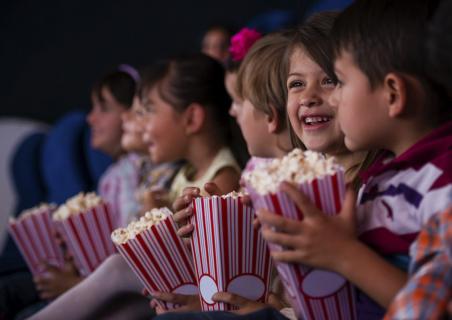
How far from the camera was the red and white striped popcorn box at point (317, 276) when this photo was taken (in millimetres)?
1131

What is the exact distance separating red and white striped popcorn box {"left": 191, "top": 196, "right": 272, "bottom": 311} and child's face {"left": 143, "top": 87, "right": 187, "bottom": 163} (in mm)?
1089

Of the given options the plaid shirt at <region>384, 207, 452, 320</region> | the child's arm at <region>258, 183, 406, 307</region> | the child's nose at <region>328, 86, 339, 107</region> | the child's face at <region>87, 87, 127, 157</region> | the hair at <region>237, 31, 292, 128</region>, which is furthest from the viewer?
the child's face at <region>87, 87, 127, 157</region>

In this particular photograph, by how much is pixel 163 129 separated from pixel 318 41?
1.02 metres

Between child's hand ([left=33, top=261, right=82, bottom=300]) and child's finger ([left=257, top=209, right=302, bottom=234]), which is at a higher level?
child's finger ([left=257, top=209, right=302, bottom=234])

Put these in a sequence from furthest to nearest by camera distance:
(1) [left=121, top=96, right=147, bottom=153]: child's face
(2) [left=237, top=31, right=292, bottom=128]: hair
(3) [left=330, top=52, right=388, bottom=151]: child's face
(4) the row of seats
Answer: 1. (4) the row of seats
2. (1) [left=121, top=96, right=147, bottom=153]: child's face
3. (2) [left=237, top=31, right=292, bottom=128]: hair
4. (3) [left=330, top=52, right=388, bottom=151]: child's face

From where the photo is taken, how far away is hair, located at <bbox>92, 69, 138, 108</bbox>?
338 cm

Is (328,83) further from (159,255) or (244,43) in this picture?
(244,43)

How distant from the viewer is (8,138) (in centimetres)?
492

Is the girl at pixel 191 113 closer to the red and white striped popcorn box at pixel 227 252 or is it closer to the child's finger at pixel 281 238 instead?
the red and white striped popcorn box at pixel 227 252

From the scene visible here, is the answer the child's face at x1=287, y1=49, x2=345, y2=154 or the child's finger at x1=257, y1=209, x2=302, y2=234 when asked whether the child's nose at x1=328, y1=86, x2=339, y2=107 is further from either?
the child's finger at x1=257, y1=209, x2=302, y2=234

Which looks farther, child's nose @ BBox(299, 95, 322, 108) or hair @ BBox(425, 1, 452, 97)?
child's nose @ BBox(299, 95, 322, 108)

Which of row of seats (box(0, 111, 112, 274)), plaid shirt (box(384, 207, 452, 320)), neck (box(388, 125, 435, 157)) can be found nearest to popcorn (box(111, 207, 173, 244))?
neck (box(388, 125, 435, 157))

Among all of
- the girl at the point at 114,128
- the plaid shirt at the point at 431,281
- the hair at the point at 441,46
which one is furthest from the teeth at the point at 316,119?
the girl at the point at 114,128

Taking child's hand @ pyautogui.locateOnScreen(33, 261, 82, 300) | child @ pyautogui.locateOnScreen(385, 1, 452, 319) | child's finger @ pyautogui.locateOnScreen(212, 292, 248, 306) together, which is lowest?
child's hand @ pyautogui.locateOnScreen(33, 261, 82, 300)
